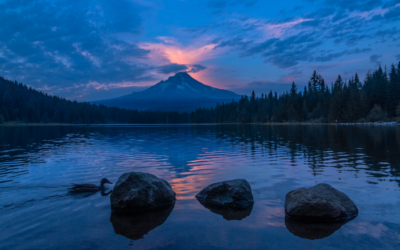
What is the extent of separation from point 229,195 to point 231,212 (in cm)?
92

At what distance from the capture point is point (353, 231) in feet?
22.9

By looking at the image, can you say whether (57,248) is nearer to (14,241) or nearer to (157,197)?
(14,241)

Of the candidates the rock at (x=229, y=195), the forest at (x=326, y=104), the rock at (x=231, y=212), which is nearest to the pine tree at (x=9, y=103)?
the forest at (x=326, y=104)

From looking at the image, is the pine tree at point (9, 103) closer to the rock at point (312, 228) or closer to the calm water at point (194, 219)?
the calm water at point (194, 219)

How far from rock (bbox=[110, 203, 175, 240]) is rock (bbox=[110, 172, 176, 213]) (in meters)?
0.40

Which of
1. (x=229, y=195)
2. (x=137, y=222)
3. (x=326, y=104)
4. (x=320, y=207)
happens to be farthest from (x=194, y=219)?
(x=326, y=104)

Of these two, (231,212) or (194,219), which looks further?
(231,212)

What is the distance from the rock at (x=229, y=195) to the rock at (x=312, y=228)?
1847 mm

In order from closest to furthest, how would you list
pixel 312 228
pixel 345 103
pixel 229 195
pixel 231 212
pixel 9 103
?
pixel 312 228 → pixel 231 212 → pixel 229 195 → pixel 345 103 → pixel 9 103

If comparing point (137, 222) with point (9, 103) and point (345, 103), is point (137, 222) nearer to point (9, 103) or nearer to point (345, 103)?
point (345, 103)

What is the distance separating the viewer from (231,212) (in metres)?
8.80

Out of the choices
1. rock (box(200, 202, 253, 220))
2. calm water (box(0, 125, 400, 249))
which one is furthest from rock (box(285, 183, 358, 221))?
rock (box(200, 202, 253, 220))

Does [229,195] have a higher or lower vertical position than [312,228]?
higher

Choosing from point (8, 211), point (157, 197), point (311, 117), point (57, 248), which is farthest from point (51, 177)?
point (311, 117)
